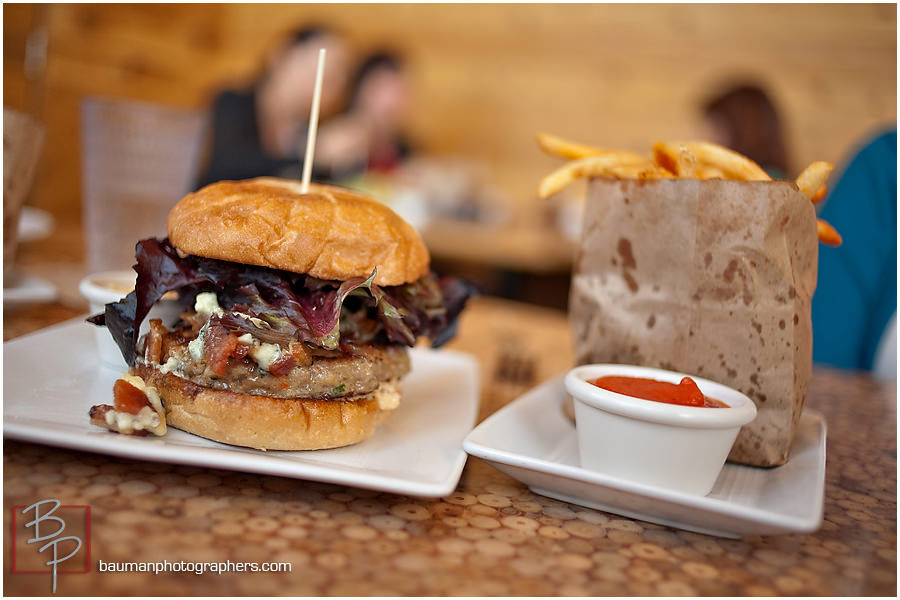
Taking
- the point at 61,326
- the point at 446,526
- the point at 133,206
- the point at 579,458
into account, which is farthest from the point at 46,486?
the point at 133,206

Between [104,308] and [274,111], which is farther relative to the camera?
[274,111]

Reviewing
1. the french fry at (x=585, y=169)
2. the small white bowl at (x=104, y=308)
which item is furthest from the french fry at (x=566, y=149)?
the small white bowl at (x=104, y=308)

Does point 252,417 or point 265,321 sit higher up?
point 265,321

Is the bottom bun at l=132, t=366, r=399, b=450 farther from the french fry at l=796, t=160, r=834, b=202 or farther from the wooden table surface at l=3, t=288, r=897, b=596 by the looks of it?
the french fry at l=796, t=160, r=834, b=202

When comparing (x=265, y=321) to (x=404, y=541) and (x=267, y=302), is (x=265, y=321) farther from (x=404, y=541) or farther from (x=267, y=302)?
(x=404, y=541)

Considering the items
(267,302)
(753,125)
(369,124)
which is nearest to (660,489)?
(267,302)

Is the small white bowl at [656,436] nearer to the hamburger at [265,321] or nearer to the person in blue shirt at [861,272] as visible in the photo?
the hamburger at [265,321]
